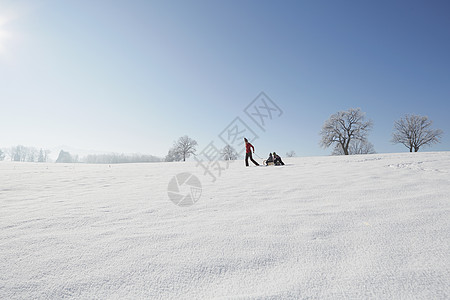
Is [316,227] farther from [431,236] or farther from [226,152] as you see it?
[226,152]

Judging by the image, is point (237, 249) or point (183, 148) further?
point (183, 148)

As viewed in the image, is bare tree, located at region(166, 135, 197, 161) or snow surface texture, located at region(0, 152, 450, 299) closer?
snow surface texture, located at region(0, 152, 450, 299)

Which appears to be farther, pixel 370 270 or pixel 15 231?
pixel 15 231

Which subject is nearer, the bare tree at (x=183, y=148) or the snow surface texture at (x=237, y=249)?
the snow surface texture at (x=237, y=249)

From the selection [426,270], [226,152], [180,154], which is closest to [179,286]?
[426,270]

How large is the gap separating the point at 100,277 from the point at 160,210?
61.8 inches

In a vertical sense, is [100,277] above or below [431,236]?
below

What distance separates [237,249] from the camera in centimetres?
174

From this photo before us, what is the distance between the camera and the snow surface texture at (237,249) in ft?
4.13

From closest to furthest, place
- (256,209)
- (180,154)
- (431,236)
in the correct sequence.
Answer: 1. (431,236)
2. (256,209)
3. (180,154)

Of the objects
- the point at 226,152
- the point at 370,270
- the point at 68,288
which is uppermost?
the point at 226,152

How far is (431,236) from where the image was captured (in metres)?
1.76

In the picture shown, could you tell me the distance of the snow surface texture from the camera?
1260mm

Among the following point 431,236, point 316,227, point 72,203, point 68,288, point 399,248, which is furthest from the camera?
point 72,203
